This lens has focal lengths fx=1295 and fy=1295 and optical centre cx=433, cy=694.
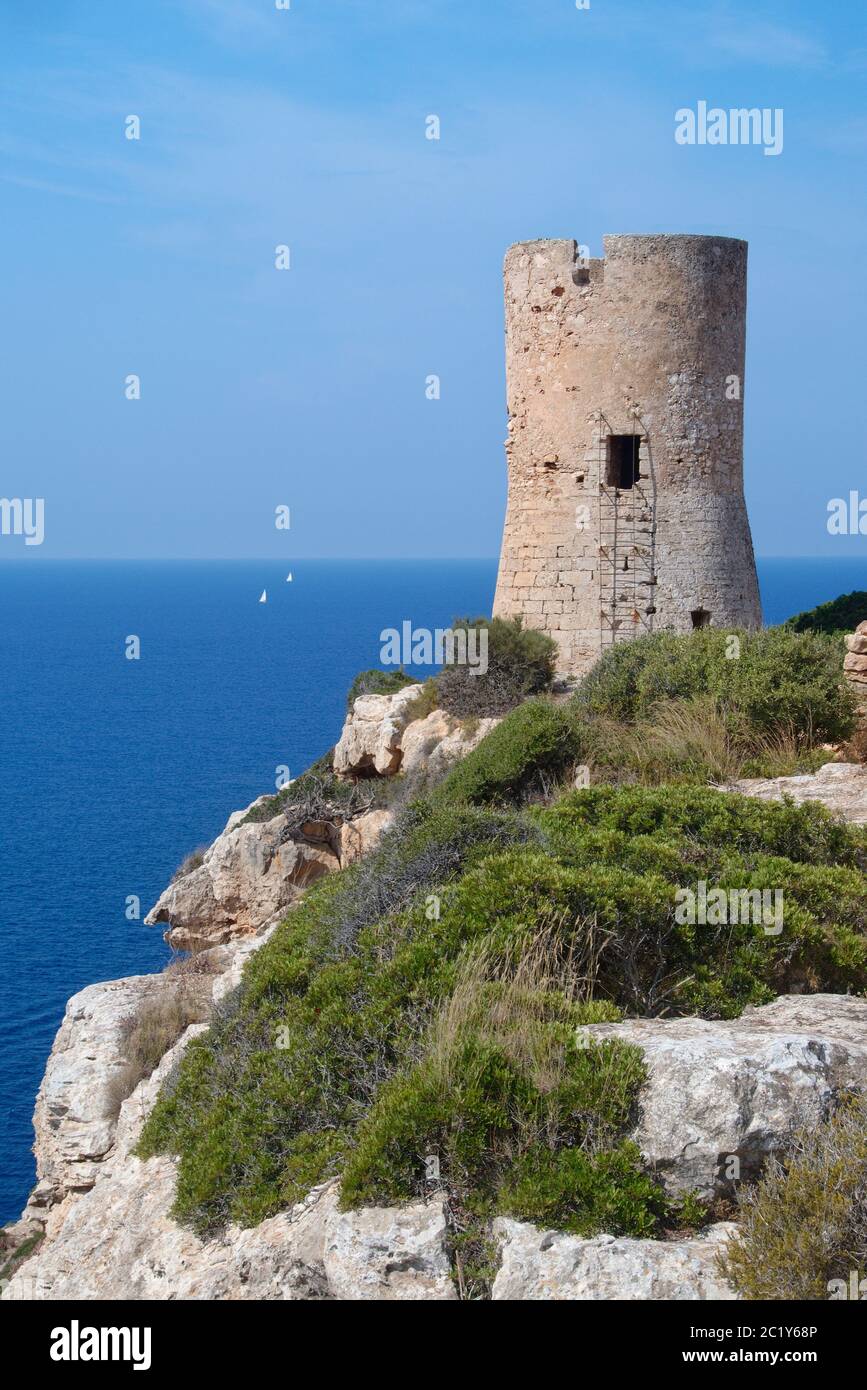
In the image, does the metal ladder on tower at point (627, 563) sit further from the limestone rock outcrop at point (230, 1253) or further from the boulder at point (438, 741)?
the limestone rock outcrop at point (230, 1253)

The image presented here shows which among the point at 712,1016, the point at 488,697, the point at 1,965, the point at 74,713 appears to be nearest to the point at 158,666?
the point at 74,713

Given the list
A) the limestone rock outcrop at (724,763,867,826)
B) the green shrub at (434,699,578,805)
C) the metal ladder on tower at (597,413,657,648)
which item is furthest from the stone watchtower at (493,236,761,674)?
the limestone rock outcrop at (724,763,867,826)

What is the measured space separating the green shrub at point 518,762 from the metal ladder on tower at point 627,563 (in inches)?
171

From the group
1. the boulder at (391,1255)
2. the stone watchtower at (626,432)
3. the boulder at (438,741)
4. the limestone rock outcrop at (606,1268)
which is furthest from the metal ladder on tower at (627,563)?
the limestone rock outcrop at (606,1268)

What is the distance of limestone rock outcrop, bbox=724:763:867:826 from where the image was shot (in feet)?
33.7

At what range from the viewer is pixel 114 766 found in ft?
184

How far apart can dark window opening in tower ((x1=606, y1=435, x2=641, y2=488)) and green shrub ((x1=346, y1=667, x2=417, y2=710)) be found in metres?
5.82

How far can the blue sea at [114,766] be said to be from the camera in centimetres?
2822

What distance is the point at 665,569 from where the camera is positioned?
17.5 meters

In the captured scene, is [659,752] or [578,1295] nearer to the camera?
[578,1295]

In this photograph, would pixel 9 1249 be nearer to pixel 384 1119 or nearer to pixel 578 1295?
pixel 384 1119

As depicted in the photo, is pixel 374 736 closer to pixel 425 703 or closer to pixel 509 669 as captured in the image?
pixel 425 703

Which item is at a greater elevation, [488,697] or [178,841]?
[488,697]
